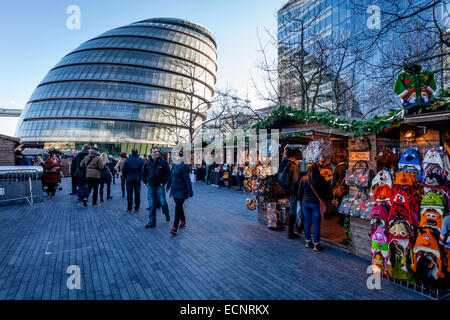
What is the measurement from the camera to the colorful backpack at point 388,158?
4.82 meters

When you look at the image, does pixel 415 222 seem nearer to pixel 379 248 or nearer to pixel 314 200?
pixel 379 248

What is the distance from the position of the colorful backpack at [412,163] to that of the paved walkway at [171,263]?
196 cm

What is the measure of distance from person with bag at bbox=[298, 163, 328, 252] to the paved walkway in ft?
1.44

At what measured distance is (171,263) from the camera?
14.6 feet

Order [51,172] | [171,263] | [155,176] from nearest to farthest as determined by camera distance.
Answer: [171,263], [155,176], [51,172]

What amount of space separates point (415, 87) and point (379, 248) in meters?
2.82

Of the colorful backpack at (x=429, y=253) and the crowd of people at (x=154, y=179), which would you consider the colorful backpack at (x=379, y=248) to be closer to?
the colorful backpack at (x=429, y=253)

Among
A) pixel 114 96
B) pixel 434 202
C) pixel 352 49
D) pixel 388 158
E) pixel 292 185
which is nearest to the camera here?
pixel 434 202

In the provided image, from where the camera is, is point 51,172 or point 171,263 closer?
point 171,263

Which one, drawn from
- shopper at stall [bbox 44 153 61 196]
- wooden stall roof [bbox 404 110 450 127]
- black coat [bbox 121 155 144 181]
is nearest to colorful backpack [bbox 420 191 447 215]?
wooden stall roof [bbox 404 110 450 127]

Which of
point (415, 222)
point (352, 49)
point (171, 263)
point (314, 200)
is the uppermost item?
point (352, 49)

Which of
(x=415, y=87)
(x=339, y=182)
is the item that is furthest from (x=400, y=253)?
(x=339, y=182)

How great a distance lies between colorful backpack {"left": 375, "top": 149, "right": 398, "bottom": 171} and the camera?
4816 millimetres
